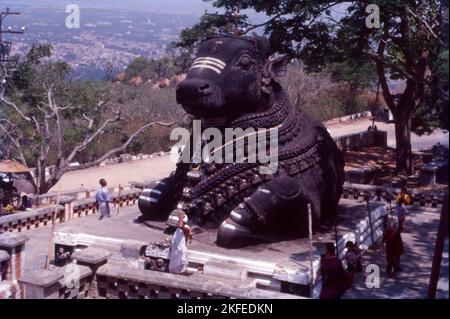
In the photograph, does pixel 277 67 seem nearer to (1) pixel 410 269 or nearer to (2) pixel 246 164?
(2) pixel 246 164

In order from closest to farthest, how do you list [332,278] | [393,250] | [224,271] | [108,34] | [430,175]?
[332,278] → [224,271] → [393,250] → [430,175] → [108,34]

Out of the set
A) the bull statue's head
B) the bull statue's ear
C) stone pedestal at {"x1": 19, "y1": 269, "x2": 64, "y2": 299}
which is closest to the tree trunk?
the bull statue's ear

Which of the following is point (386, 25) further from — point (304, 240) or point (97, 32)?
point (97, 32)

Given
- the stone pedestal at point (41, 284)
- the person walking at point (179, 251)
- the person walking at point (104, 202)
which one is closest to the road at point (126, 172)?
the person walking at point (104, 202)

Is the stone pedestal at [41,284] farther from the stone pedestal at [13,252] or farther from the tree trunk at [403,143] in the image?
the tree trunk at [403,143]

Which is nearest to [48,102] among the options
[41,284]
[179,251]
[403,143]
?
[403,143]

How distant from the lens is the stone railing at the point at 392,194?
47.2 ft

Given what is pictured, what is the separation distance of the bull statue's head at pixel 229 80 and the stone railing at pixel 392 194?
225 inches

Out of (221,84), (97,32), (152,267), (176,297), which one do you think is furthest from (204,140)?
(97,32)

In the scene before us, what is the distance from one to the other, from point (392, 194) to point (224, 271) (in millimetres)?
7858

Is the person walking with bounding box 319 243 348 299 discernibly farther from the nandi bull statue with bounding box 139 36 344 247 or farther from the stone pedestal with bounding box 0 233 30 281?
the stone pedestal with bounding box 0 233 30 281

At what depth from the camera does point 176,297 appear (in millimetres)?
7316

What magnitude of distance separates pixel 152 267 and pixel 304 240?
246 cm

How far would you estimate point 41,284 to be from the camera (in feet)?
21.3
